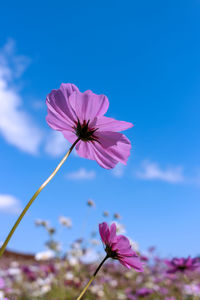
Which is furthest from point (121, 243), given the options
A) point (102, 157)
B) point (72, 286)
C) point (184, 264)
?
point (72, 286)

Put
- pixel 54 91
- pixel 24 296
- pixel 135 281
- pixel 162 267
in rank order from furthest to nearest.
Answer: pixel 162 267, pixel 135 281, pixel 24 296, pixel 54 91

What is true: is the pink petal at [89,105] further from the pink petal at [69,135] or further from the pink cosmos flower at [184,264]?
the pink cosmos flower at [184,264]

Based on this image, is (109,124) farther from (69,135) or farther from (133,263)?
(133,263)

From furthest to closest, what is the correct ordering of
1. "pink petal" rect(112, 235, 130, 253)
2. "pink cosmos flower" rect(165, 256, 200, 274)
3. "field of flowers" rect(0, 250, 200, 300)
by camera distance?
"field of flowers" rect(0, 250, 200, 300)
"pink cosmos flower" rect(165, 256, 200, 274)
"pink petal" rect(112, 235, 130, 253)

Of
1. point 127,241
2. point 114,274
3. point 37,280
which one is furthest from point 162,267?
point 127,241

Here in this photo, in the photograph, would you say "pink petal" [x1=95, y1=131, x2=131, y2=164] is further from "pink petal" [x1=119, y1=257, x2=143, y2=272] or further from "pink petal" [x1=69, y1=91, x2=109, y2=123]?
"pink petal" [x1=119, y1=257, x2=143, y2=272]

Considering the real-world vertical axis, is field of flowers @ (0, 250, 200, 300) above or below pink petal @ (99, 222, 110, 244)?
above

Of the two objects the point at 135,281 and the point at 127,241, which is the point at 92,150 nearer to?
the point at 127,241

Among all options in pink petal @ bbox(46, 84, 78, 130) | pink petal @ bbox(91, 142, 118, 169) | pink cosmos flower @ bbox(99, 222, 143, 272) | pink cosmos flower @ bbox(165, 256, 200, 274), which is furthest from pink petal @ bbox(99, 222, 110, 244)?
pink cosmos flower @ bbox(165, 256, 200, 274)
